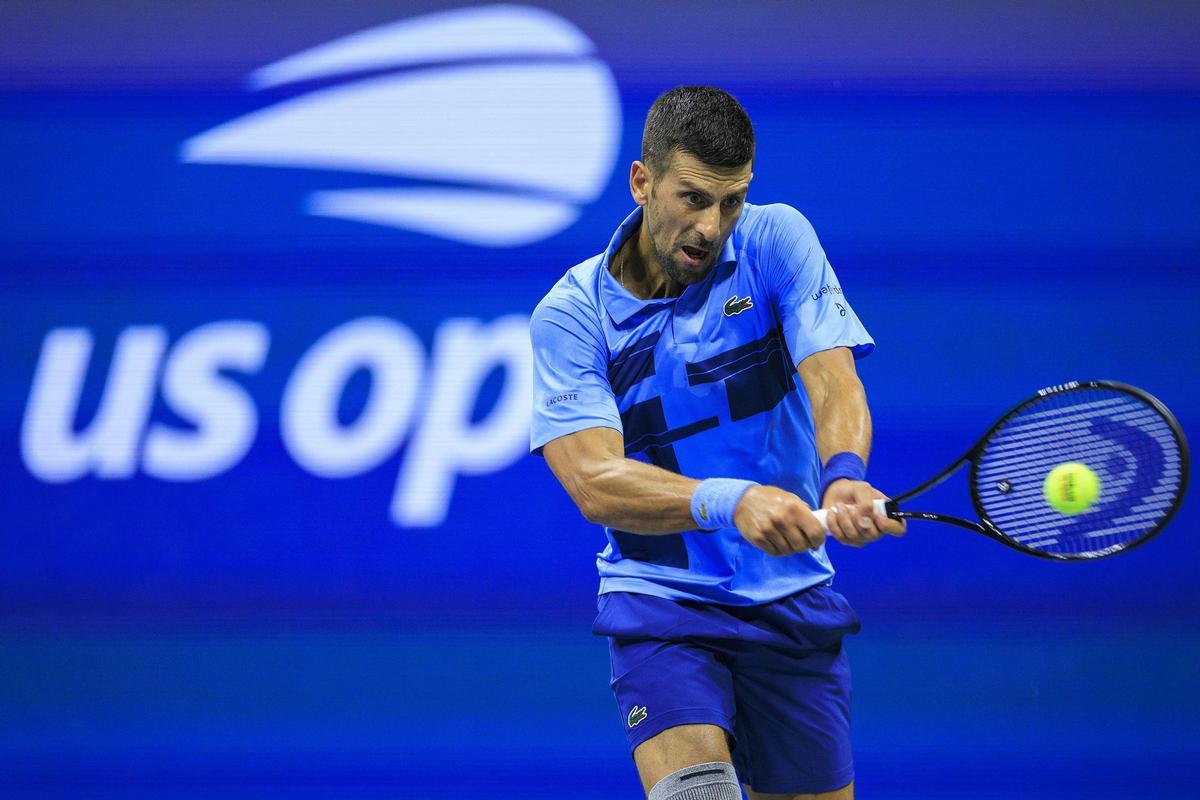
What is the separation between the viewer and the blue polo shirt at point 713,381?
2.85 meters

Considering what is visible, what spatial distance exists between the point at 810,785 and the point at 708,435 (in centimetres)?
80

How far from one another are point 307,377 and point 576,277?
166 cm

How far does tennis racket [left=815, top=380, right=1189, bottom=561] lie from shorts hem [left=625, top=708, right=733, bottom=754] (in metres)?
0.57

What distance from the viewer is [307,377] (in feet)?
14.5

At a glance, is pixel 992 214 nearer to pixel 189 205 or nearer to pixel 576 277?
pixel 576 277

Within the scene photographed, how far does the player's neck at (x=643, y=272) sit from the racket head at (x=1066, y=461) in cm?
77

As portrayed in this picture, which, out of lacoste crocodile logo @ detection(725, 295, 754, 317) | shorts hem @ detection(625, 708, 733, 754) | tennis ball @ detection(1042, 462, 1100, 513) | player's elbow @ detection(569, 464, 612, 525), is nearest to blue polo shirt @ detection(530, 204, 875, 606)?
lacoste crocodile logo @ detection(725, 295, 754, 317)

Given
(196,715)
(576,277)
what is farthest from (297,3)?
(196,715)

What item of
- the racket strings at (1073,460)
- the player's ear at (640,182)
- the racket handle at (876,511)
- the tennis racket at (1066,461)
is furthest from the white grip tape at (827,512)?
the player's ear at (640,182)

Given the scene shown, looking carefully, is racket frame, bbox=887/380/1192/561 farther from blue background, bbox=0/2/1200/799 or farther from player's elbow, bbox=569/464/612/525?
blue background, bbox=0/2/1200/799

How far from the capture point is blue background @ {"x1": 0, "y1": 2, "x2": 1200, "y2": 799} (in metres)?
4.30

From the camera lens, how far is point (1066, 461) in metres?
2.71

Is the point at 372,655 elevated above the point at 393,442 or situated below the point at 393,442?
below

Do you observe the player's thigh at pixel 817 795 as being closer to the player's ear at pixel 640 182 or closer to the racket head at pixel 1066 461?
the racket head at pixel 1066 461
